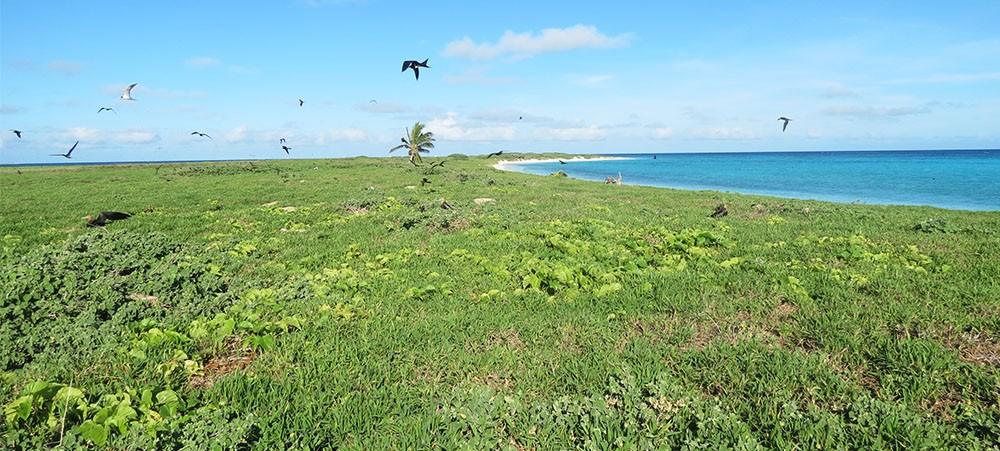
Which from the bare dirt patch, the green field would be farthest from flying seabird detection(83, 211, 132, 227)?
the bare dirt patch

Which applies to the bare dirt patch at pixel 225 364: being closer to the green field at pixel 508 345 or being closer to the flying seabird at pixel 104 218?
the green field at pixel 508 345

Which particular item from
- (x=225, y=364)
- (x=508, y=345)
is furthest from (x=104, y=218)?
(x=508, y=345)

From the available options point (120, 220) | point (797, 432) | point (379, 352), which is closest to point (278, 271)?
point (379, 352)

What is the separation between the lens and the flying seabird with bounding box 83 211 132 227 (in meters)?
16.5

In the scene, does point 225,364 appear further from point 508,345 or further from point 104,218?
point 104,218

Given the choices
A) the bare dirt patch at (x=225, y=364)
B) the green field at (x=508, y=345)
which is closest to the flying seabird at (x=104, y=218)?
the green field at (x=508, y=345)

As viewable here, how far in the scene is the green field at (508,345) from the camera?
425cm

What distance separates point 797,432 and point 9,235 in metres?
19.3

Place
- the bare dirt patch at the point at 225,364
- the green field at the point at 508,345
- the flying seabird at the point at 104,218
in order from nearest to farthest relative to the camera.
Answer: the green field at the point at 508,345 → the bare dirt patch at the point at 225,364 → the flying seabird at the point at 104,218

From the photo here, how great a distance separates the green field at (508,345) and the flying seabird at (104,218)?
253 inches

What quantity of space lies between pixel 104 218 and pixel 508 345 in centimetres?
1789

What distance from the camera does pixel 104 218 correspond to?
1695 cm

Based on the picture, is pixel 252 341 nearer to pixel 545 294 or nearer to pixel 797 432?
pixel 545 294

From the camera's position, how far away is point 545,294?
7.75m
